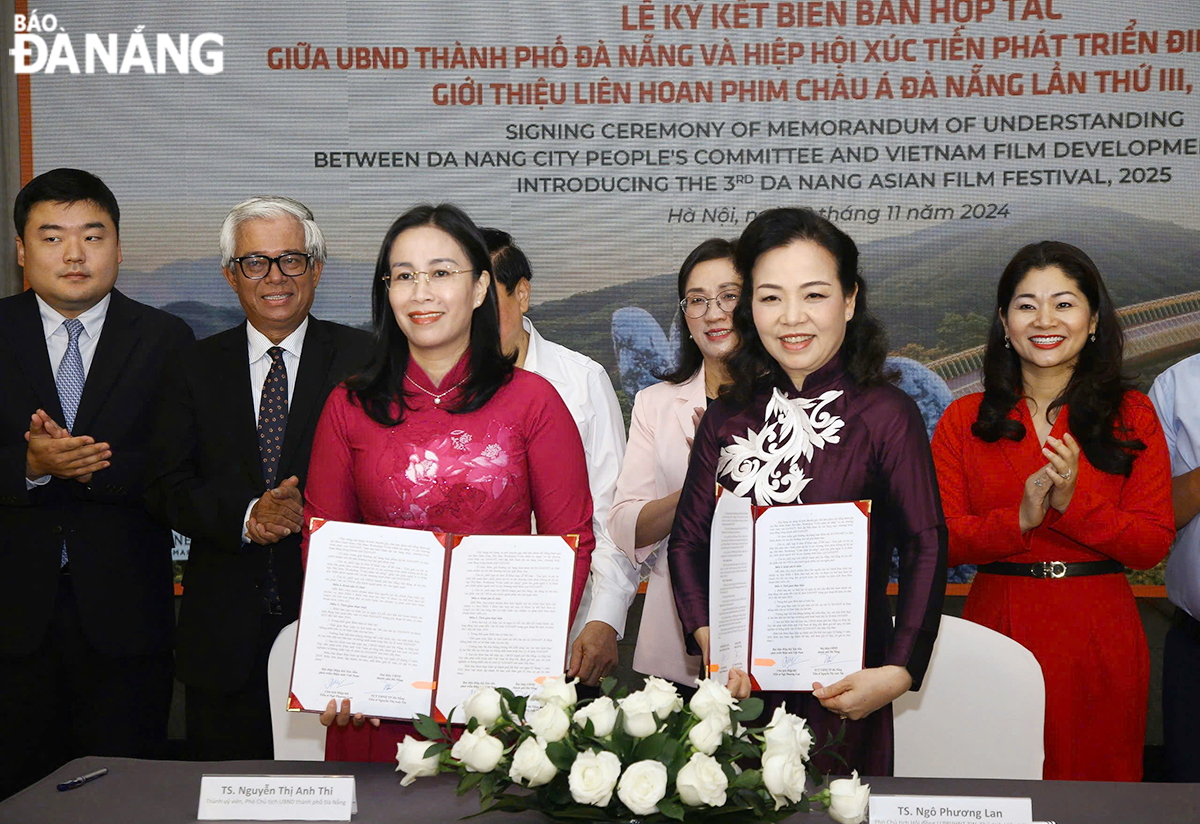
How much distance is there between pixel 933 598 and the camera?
2.07m

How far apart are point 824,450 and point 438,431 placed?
77cm

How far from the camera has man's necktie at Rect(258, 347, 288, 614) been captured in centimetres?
288

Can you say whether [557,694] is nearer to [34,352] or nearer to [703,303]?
[703,303]

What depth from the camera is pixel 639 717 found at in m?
1.39

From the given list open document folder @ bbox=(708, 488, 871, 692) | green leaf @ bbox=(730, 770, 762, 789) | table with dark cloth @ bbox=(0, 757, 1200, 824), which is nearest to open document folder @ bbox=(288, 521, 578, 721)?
table with dark cloth @ bbox=(0, 757, 1200, 824)

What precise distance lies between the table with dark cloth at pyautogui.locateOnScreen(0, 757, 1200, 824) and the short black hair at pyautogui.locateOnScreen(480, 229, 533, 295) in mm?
1674

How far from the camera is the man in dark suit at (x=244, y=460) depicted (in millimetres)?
2834

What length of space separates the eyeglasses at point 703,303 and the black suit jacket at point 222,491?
0.90 metres

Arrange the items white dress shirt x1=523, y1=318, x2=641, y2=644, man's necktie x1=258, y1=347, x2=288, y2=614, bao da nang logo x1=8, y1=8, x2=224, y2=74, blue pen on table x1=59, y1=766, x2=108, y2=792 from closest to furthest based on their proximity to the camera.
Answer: blue pen on table x1=59, y1=766, x2=108, y2=792 < white dress shirt x1=523, y1=318, x2=641, y2=644 < man's necktie x1=258, y1=347, x2=288, y2=614 < bao da nang logo x1=8, y1=8, x2=224, y2=74

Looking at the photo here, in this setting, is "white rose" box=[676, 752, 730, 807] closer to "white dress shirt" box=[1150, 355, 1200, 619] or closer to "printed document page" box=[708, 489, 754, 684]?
"printed document page" box=[708, 489, 754, 684]

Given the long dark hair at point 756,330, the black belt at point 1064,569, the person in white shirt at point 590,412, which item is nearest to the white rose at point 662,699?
the long dark hair at point 756,330

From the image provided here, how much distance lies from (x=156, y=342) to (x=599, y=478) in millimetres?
1320

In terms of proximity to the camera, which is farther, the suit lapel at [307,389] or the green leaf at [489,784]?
the suit lapel at [307,389]

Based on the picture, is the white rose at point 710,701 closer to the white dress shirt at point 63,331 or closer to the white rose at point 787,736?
the white rose at point 787,736
